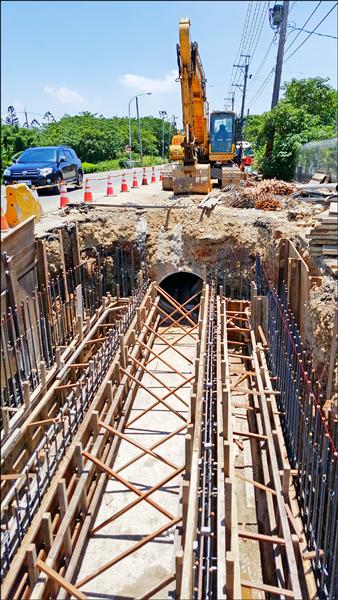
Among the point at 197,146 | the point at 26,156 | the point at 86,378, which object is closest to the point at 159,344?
the point at 86,378

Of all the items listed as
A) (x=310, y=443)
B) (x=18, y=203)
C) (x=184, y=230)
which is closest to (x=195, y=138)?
(x=184, y=230)

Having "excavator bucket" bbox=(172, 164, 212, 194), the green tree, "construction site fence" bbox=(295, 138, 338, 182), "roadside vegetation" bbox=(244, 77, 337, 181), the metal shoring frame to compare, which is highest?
the green tree

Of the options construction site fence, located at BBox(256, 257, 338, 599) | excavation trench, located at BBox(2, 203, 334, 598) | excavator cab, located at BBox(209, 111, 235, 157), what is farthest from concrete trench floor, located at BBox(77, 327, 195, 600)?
excavator cab, located at BBox(209, 111, 235, 157)

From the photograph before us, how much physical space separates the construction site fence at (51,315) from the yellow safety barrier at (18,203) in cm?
128

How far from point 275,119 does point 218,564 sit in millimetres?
18835

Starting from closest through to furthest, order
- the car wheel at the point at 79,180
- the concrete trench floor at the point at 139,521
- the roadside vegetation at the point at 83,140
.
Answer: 1. the concrete trench floor at the point at 139,521
2. the car wheel at the point at 79,180
3. the roadside vegetation at the point at 83,140

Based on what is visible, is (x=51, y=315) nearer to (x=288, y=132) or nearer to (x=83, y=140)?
(x=288, y=132)

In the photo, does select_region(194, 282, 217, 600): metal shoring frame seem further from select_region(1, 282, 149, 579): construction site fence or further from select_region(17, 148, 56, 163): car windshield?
select_region(17, 148, 56, 163): car windshield

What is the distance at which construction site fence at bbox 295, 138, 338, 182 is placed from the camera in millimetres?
12234

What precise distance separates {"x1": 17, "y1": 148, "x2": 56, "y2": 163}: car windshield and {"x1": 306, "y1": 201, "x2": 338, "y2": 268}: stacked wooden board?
11304mm

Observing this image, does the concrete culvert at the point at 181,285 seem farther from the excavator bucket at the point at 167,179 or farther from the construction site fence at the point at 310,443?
the excavator bucket at the point at 167,179

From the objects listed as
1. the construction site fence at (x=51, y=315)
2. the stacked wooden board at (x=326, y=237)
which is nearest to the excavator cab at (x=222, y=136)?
the construction site fence at (x=51, y=315)

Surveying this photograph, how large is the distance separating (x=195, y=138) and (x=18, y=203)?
27.1 ft

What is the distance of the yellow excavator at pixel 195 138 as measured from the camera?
1140 cm
